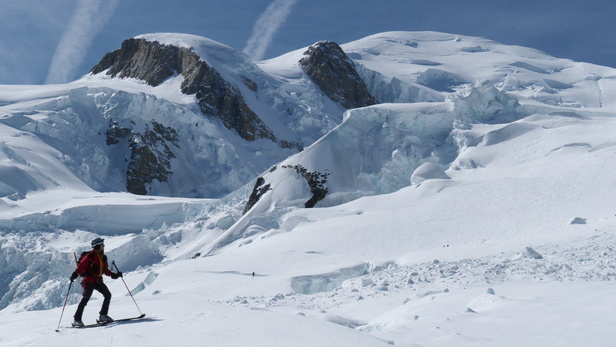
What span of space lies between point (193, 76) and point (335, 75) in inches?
989

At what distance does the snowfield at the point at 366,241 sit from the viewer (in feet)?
23.8

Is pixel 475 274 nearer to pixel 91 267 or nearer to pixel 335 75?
pixel 91 267

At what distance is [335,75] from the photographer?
9419 cm

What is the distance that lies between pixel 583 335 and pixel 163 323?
490cm

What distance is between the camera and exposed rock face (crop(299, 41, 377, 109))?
9275cm

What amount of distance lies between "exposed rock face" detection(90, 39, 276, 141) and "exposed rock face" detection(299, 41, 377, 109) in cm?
1845

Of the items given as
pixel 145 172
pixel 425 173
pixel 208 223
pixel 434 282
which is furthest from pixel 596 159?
pixel 145 172

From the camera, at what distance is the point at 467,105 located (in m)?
38.7

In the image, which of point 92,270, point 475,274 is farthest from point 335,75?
point 92,270

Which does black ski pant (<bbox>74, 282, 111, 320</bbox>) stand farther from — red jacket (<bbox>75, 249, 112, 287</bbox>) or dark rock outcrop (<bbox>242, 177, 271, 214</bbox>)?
dark rock outcrop (<bbox>242, 177, 271, 214</bbox>)

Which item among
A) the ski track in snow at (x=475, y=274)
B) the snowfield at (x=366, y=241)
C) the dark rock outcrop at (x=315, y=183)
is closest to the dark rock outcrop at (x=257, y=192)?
the snowfield at (x=366, y=241)

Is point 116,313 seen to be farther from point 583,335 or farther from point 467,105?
point 467,105

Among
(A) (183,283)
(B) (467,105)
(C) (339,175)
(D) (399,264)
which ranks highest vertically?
(B) (467,105)

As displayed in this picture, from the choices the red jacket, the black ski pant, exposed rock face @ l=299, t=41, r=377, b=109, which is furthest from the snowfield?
exposed rock face @ l=299, t=41, r=377, b=109
